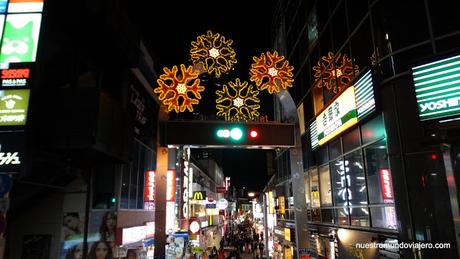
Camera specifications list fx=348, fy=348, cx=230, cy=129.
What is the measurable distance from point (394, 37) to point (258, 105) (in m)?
4.83

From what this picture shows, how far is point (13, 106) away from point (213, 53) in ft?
21.0

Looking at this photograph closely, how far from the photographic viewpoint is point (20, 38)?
10297mm

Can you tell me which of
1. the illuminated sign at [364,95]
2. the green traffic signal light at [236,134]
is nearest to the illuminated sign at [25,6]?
the green traffic signal light at [236,134]

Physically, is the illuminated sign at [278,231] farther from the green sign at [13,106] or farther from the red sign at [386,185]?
the green sign at [13,106]

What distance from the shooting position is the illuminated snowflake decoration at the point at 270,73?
11.7 m

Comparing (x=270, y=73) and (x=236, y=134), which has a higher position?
(x=270, y=73)

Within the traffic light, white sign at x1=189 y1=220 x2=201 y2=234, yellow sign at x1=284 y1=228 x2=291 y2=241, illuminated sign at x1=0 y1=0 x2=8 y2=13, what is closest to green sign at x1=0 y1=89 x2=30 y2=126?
illuminated sign at x1=0 y1=0 x2=8 y2=13

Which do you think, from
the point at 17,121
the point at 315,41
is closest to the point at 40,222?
the point at 17,121

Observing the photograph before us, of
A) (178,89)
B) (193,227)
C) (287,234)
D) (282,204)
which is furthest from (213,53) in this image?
(282,204)

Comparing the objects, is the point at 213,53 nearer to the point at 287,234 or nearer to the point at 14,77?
the point at 14,77

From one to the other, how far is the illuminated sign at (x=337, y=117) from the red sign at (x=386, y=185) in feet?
6.93

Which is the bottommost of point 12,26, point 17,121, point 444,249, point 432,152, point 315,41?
point 444,249

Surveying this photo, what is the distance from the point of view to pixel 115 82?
49.1ft

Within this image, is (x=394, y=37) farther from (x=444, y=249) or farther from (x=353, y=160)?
(x=444, y=249)
